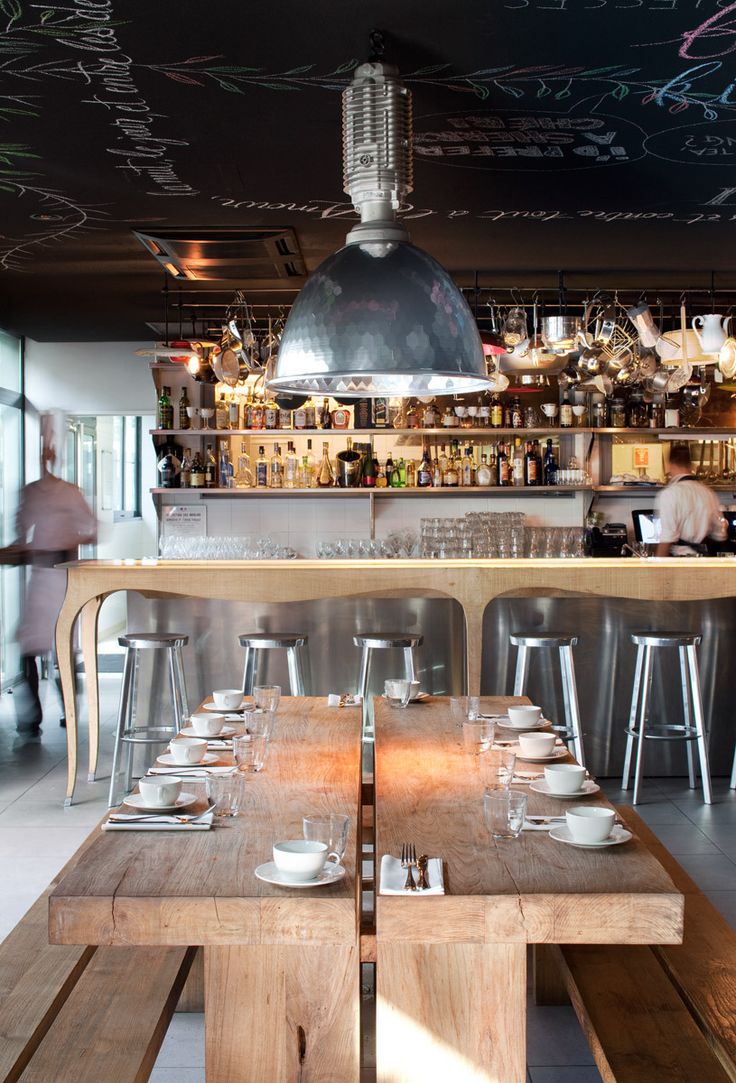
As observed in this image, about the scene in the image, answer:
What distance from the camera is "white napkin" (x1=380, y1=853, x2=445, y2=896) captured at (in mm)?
2166

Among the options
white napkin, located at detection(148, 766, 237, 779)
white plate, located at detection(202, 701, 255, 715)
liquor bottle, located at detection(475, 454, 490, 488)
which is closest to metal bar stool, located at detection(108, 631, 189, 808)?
white plate, located at detection(202, 701, 255, 715)

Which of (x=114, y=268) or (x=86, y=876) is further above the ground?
(x=114, y=268)

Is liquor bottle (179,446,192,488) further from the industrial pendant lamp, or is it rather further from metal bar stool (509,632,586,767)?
the industrial pendant lamp

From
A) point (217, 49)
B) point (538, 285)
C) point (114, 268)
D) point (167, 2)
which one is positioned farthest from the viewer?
point (538, 285)

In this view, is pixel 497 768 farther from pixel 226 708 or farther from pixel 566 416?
pixel 566 416

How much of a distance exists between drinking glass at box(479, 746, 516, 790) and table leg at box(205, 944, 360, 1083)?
72 centimetres

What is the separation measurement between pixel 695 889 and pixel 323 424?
20.7 ft

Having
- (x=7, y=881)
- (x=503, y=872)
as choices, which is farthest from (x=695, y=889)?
(x=7, y=881)

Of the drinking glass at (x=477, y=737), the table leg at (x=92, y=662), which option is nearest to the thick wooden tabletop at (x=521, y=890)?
the drinking glass at (x=477, y=737)

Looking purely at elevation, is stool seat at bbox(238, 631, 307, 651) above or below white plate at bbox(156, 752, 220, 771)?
above

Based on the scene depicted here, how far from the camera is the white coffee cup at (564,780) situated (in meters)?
2.85

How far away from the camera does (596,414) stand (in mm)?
9102

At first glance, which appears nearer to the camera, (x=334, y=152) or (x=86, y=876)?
(x=86, y=876)

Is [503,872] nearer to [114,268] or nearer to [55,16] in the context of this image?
[55,16]
